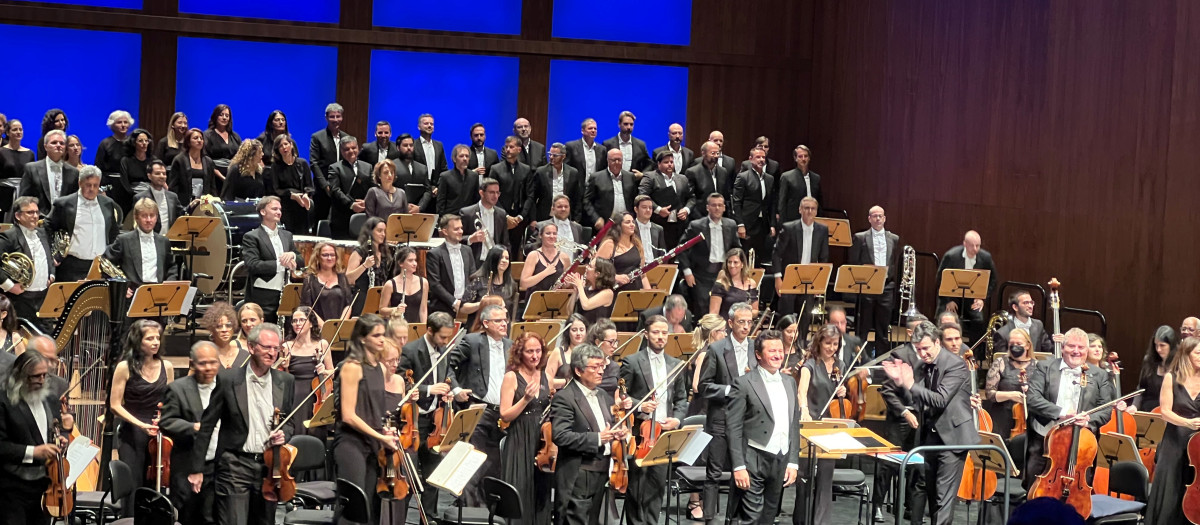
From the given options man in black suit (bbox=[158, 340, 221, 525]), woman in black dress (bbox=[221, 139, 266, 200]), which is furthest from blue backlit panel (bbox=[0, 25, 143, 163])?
man in black suit (bbox=[158, 340, 221, 525])

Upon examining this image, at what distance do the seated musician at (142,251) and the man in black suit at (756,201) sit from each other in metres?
5.53

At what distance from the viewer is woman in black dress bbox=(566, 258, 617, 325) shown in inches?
403

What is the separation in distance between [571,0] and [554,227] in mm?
5823

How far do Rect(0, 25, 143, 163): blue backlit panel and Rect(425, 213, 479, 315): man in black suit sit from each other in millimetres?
5515

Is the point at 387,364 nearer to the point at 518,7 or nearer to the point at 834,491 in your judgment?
the point at 834,491

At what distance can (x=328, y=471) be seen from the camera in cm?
840

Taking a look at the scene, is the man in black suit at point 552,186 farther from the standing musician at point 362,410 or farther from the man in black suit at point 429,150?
the standing musician at point 362,410

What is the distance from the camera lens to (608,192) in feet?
41.8

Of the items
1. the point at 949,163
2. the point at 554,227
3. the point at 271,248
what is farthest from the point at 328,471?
the point at 949,163

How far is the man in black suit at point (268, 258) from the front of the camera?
1000 cm

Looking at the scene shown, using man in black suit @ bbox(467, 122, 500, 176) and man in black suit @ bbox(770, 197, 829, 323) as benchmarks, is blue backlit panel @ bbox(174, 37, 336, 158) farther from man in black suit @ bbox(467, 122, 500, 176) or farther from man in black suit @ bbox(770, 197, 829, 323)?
man in black suit @ bbox(770, 197, 829, 323)

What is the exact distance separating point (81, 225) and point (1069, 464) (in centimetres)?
668

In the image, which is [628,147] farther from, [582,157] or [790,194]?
[790,194]

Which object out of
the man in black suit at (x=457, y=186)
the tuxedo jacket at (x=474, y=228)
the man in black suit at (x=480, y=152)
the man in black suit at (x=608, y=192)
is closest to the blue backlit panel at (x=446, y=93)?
the man in black suit at (x=480, y=152)
